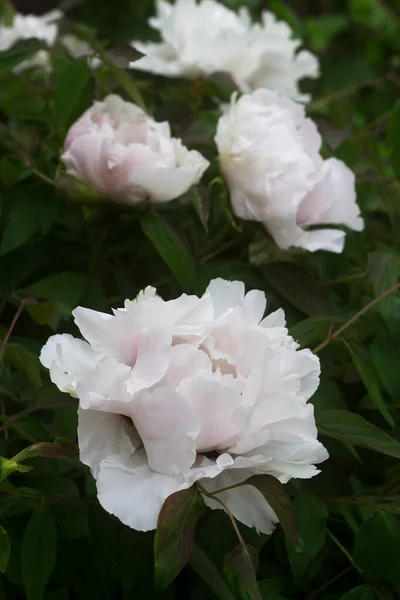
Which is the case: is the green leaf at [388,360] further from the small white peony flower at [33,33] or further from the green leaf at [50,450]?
the small white peony flower at [33,33]

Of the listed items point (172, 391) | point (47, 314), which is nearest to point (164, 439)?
point (172, 391)

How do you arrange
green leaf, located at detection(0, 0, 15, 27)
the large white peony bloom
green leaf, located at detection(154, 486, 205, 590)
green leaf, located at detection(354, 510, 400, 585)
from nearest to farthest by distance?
green leaf, located at detection(154, 486, 205, 590) → green leaf, located at detection(354, 510, 400, 585) → the large white peony bloom → green leaf, located at detection(0, 0, 15, 27)

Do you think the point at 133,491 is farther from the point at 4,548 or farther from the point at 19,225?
the point at 19,225

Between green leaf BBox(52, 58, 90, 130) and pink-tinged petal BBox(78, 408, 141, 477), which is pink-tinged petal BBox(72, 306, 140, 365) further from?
green leaf BBox(52, 58, 90, 130)

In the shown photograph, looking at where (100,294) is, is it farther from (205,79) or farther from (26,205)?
(205,79)

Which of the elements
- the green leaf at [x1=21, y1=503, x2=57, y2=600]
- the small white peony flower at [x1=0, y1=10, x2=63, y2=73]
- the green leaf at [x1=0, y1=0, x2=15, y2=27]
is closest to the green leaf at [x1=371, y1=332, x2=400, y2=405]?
the green leaf at [x1=21, y1=503, x2=57, y2=600]

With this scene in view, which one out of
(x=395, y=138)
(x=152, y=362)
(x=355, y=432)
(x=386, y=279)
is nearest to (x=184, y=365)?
(x=152, y=362)

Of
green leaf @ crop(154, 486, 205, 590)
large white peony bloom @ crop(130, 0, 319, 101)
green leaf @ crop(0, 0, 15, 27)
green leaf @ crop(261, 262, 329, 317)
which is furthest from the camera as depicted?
green leaf @ crop(0, 0, 15, 27)
